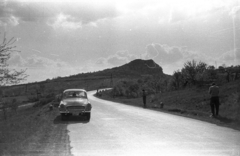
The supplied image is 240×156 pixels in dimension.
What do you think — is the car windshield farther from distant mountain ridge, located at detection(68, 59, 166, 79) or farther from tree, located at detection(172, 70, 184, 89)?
distant mountain ridge, located at detection(68, 59, 166, 79)

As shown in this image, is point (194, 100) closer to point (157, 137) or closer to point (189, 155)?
point (157, 137)

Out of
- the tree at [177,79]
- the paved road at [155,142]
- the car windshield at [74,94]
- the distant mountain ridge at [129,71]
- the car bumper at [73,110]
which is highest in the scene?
the distant mountain ridge at [129,71]

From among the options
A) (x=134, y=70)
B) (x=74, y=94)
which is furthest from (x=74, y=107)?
(x=134, y=70)

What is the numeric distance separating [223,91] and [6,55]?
22.7 metres

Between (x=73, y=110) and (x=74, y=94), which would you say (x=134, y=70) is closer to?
(x=74, y=94)

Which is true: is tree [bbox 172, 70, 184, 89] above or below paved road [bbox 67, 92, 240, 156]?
above

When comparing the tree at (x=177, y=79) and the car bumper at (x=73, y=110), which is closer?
the car bumper at (x=73, y=110)

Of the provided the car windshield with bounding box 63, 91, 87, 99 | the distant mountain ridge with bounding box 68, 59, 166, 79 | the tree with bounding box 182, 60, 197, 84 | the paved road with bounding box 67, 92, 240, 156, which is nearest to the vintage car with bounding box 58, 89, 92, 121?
the car windshield with bounding box 63, 91, 87, 99

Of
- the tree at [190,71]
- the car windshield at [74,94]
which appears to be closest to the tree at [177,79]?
the tree at [190,71]

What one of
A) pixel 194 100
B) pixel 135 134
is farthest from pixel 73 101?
pixel 194 100

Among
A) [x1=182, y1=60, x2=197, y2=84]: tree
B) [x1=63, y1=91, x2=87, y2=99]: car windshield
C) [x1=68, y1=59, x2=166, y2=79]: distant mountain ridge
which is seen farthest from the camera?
[x1=68, y1=59, x2=166, y2=79]: distant mountain ridge

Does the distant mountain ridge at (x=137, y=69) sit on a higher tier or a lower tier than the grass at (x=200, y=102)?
higher

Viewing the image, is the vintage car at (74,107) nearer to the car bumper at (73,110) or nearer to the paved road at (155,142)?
the car bumper at (73,110)

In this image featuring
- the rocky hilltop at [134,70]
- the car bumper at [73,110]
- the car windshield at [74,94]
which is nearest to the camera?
the car bumper at [73,110]
